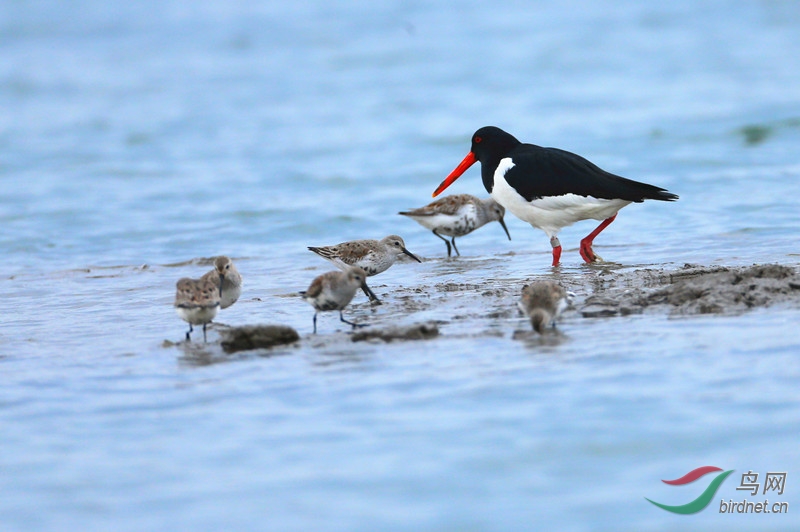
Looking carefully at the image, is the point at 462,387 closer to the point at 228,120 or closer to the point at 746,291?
the point at 746,291

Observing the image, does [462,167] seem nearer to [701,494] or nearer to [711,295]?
[711,295]

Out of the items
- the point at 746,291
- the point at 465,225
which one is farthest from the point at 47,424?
the point at 465,225

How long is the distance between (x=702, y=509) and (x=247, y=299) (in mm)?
5707

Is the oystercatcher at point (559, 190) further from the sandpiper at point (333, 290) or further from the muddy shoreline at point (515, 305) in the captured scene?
the sandpiper at point (333, 290)

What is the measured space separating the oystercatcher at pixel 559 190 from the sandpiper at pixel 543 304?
11.0 feet

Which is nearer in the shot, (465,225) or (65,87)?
(465,225)

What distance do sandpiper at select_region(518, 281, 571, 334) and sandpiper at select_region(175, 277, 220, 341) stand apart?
6.92 feet

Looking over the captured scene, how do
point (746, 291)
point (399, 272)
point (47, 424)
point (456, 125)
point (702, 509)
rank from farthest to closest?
point (456, 125)
point (399, 272)
point (746, 291)
point (47, 424)
point (702, 509)

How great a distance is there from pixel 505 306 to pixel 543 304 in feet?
3.77

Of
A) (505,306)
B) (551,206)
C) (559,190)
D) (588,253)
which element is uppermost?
(559,190)

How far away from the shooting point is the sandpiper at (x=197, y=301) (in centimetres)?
711

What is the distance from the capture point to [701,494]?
4520 millimetres

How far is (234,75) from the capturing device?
89.4ft

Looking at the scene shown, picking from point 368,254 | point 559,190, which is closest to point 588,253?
point 559,190
